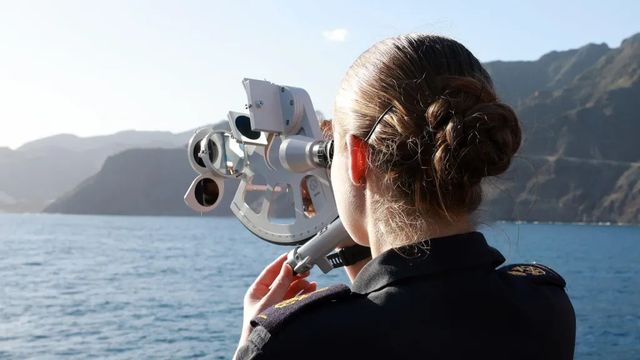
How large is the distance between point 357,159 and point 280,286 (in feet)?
1.62

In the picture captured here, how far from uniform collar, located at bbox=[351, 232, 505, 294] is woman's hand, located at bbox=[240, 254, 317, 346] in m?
0.35

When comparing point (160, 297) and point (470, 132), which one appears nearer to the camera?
point (470, 132)

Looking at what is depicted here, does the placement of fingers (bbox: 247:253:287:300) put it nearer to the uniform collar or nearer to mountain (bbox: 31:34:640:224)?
the uniform collar

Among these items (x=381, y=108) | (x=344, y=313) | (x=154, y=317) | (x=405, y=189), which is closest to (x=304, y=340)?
(x=344, y=313)

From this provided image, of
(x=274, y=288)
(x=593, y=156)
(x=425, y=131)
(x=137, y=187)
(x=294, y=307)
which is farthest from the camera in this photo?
(x=137, y=187)

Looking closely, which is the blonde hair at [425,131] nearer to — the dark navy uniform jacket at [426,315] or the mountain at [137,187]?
the dark navy uniform jacket at [426,315]

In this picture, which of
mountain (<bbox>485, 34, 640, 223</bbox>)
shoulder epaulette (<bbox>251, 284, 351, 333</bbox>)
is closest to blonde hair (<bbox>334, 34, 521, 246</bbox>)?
shoulder epaulette (<bbox>251, 284, 351, 333</bbox>)

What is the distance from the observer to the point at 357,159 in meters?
1.64

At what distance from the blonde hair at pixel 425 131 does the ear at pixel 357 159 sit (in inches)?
0.7

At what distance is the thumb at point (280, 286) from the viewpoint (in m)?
1.91

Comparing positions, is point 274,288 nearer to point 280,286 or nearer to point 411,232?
point 280,286

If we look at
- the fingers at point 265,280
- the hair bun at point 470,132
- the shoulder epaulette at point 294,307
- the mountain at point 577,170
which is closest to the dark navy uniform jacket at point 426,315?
the shoulder epaulette at point 294,307

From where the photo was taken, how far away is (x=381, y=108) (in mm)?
1630

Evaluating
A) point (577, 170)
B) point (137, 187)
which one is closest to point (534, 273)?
point (577, 170)
